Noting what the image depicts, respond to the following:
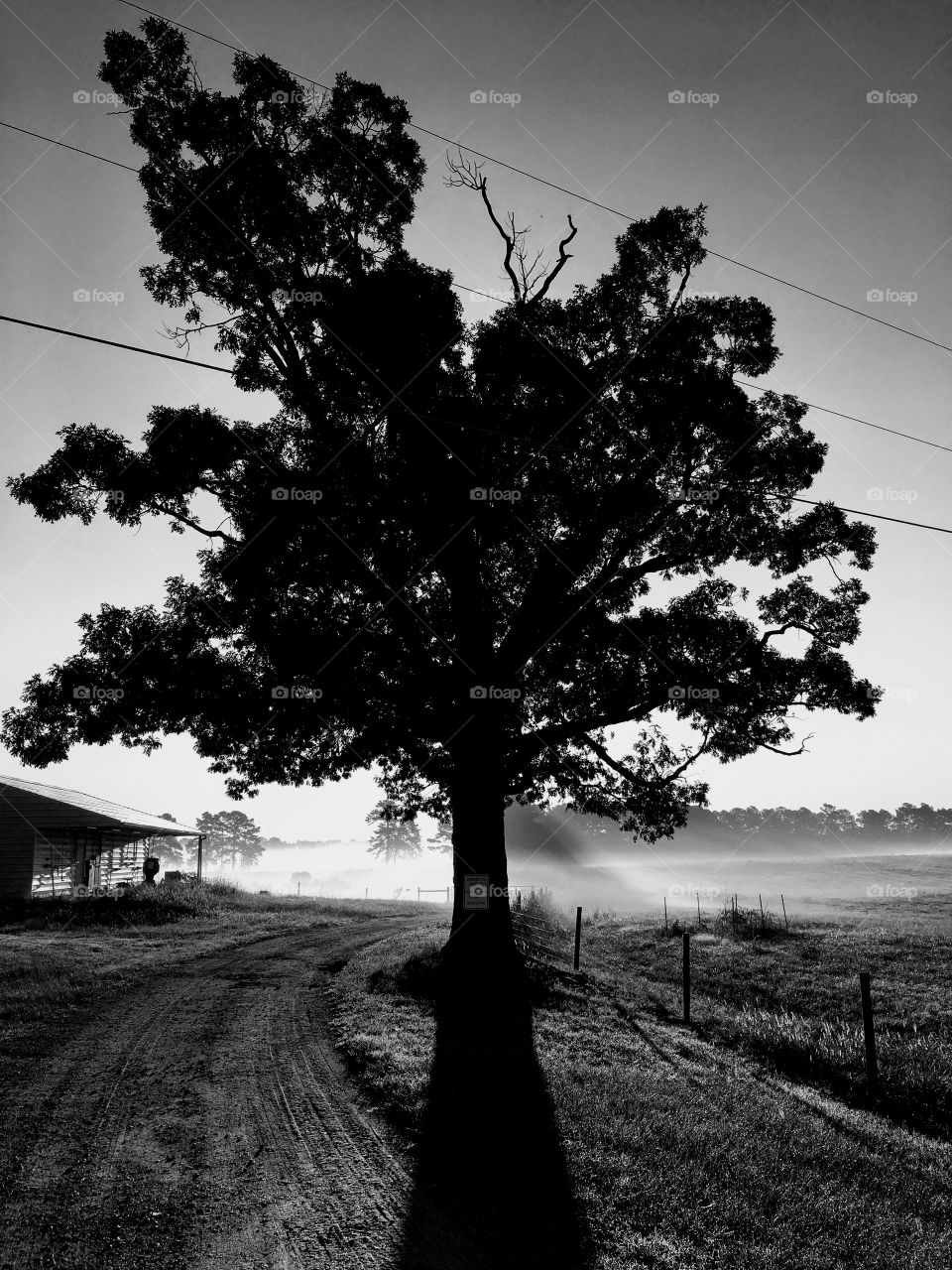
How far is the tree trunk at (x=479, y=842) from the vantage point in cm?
1443

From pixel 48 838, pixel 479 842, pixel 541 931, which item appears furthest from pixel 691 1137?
pixel 48 838

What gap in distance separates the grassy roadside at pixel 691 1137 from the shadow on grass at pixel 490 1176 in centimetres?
17

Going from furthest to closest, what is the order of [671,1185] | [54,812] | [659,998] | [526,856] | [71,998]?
[526,856] → [54,812] → [659,998] → [71,998] → [671,1185]

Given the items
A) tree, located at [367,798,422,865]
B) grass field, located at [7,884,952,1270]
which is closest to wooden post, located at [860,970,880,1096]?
grass field, located at [7,884,952,1270]

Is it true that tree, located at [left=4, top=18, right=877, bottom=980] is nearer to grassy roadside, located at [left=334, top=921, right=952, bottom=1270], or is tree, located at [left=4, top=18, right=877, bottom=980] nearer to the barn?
grassy roadside, located at [left=334, top=921, right=952, bottom=1270]

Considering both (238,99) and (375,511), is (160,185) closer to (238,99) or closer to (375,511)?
(238,99)

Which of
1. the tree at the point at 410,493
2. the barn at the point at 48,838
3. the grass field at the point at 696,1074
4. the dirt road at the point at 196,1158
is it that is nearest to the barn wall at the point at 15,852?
the barn at the point at 48,838

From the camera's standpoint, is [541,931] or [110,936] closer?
[110,936]

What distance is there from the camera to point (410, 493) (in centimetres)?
1422

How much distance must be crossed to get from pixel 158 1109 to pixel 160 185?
15.9m

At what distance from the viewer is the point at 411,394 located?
1423cm

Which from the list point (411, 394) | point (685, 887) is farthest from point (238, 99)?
point (685, 887)

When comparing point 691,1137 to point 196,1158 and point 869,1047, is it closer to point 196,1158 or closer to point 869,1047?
point 196,1158

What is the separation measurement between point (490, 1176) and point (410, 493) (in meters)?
11.6
